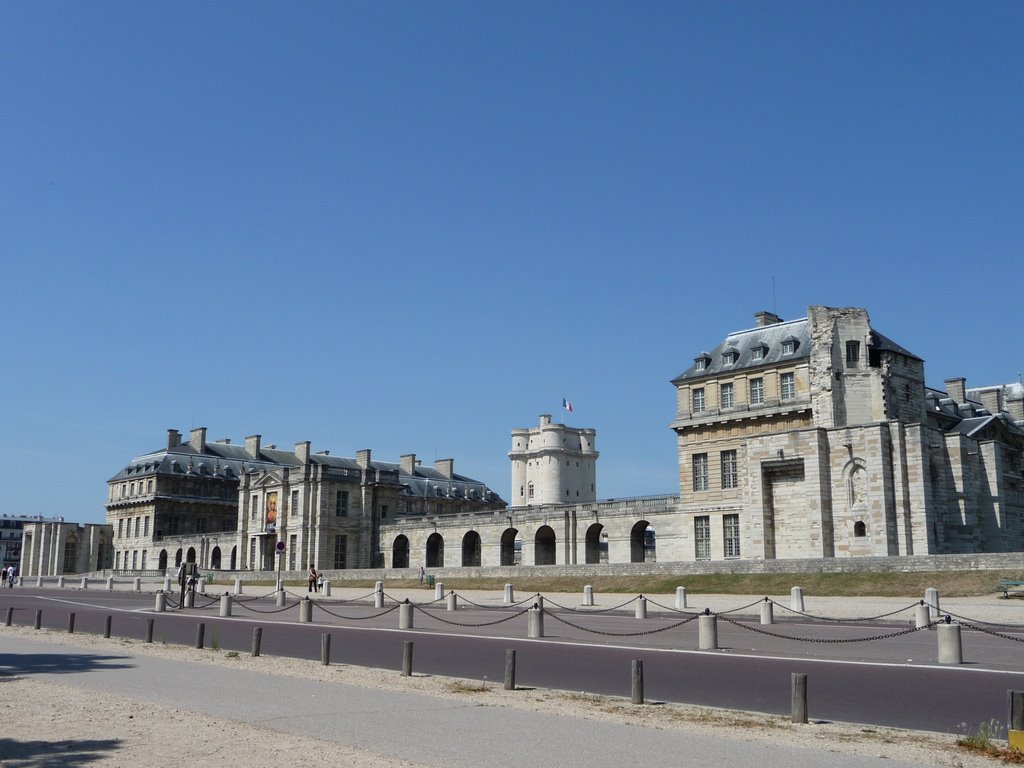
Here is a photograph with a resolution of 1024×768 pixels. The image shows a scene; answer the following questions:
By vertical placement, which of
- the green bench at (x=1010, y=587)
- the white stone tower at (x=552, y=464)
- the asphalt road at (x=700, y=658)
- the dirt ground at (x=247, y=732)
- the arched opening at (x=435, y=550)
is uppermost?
the white stone tower at (x=552, y=464)

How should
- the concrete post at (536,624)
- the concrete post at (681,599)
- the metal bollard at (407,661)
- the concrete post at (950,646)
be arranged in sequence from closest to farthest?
the metal bollard at (407,661)
the concrete post at (950,646)
the concrete post at (536,624)
the concrete post at (681,599)

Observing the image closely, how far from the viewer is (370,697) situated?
43.2ft

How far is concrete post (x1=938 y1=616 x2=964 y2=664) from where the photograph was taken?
16.8m

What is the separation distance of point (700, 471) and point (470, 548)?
2168 centimetres

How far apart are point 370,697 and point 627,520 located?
4789 centimetres

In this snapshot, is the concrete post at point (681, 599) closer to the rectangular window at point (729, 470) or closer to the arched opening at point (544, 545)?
the rectangular window at point (729, 470)

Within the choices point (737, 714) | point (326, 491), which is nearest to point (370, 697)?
point (737, 714)

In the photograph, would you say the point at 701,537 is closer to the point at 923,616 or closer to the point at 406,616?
the point at 923,616

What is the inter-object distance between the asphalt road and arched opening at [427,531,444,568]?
4388 centimetres

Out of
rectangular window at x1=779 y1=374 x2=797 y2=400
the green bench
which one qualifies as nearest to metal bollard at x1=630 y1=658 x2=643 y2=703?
the green bench

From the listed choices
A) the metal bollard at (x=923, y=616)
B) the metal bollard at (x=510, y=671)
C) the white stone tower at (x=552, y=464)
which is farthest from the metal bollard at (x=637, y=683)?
the white stone tower at (x=552, y=464)

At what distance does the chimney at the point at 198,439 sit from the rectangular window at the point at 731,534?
62792 mm

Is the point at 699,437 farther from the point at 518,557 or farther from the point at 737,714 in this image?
the point at 737,714

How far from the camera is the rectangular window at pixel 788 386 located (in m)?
55.3
